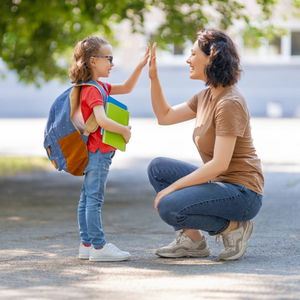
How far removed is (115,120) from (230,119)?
2.50 feet

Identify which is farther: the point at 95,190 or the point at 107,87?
the point at 107,87

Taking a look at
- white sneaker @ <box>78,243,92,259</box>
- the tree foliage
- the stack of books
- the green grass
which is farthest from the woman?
the green grass

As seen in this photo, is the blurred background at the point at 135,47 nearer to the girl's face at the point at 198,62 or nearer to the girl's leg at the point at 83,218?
Answer: the girl's face at the point at 198,62

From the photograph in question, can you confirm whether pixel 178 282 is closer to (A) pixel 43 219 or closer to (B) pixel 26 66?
(A) pixel 43 219

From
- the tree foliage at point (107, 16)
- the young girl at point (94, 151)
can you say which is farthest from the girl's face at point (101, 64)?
the tree foliage at point (107, 16)

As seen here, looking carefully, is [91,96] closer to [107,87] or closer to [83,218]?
[107,87]

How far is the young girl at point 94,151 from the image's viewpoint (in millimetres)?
5844

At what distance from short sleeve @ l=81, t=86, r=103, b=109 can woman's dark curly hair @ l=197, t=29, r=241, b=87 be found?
0.71 m

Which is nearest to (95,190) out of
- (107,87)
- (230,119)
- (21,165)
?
(107,87)

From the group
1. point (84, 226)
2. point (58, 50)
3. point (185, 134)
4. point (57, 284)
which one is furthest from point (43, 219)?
point (185, 134)

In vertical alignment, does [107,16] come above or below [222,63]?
below

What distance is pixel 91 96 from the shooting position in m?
5.83

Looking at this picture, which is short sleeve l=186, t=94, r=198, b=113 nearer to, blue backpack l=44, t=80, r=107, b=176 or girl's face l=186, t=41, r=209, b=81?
girl's face l=186, t=41, r=209, b=81

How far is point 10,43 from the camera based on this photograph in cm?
1420
